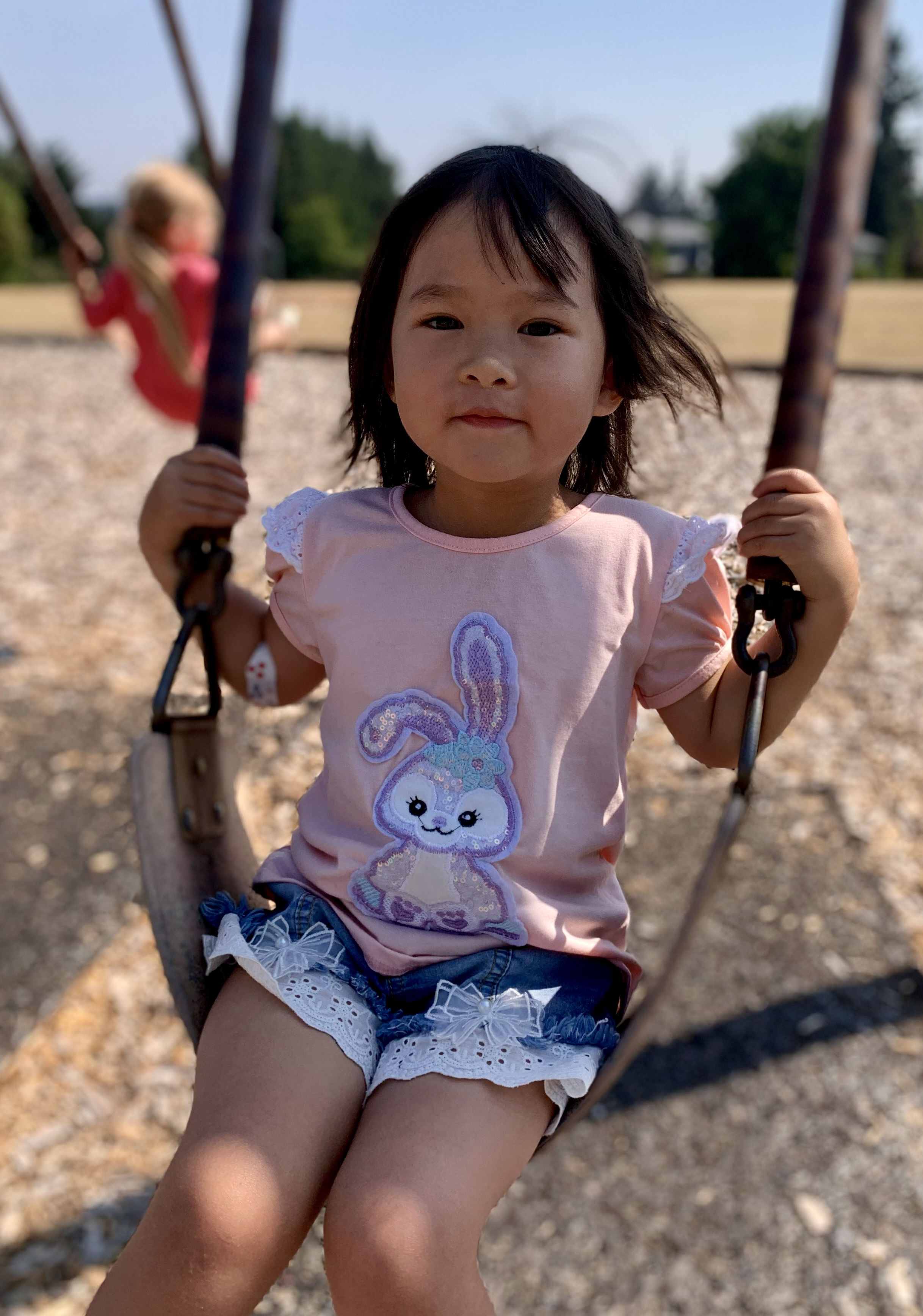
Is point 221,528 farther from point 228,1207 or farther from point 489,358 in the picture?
point 228,1207

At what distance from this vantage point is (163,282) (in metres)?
3.70

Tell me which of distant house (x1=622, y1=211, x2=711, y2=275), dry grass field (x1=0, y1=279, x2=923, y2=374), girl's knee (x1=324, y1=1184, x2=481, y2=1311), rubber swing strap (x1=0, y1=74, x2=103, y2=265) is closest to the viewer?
girl's knee (x1=324, y1=1184, x2=481, y2=1311)

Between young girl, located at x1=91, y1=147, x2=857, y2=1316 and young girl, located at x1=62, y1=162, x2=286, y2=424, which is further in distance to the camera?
young girl, located at x1=62, y1=162, x2=286, y2=424

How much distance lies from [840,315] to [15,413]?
23.3 ft

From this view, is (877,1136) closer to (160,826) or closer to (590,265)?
(160,826)

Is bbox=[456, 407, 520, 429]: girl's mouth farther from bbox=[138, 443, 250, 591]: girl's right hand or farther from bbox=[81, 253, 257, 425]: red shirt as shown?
bbox=[81, 253, 257, 425]: red shirt

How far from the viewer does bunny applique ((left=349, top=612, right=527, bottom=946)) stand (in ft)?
3.46

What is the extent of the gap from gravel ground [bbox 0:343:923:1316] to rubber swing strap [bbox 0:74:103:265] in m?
1.16

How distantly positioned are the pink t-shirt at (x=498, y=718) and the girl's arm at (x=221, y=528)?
0.14 meters

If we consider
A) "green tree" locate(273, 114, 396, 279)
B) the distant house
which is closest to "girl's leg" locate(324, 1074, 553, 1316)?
"green tree" locate(273, 114, 396, 279)

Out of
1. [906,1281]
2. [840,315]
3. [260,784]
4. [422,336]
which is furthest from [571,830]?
[260,784]

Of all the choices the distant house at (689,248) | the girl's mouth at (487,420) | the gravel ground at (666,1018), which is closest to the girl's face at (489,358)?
the girl's mouth at (487,420)

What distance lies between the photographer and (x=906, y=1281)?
170cm

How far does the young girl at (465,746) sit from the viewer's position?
0.92m
